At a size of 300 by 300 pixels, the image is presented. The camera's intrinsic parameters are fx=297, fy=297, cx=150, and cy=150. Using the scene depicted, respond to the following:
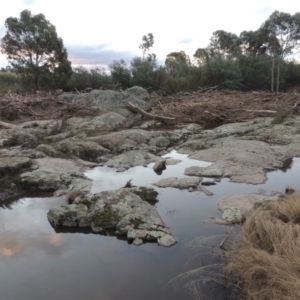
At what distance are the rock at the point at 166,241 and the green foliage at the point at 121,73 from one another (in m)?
23.2

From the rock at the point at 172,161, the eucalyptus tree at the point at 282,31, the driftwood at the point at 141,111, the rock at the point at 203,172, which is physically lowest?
the rock at the point at 172,161

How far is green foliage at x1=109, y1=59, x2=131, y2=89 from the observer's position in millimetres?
25828

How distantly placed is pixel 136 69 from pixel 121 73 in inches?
53.4

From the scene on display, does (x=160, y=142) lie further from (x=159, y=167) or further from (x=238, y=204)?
(x=238, y=204)

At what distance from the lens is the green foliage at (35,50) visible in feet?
80.5

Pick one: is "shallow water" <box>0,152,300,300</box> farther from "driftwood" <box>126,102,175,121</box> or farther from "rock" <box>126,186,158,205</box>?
"driftwood" <box>126,102,175,121</box>

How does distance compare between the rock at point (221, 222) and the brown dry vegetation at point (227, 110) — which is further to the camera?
the brown dry vegetation at point (227, 110)

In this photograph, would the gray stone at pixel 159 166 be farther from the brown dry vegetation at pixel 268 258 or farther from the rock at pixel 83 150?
the brown dry vegetation at pixel 268 258

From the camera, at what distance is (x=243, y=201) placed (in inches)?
181

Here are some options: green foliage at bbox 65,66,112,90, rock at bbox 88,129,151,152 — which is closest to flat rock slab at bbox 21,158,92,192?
rock at bbox 88,129,151,152

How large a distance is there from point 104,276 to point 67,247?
0.77 m

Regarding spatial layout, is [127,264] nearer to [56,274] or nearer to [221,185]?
[56,274]

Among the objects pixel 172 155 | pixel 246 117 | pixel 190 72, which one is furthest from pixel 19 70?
pixel 172 155

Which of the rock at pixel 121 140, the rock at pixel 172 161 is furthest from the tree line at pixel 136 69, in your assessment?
the rock at pixel 172 161
